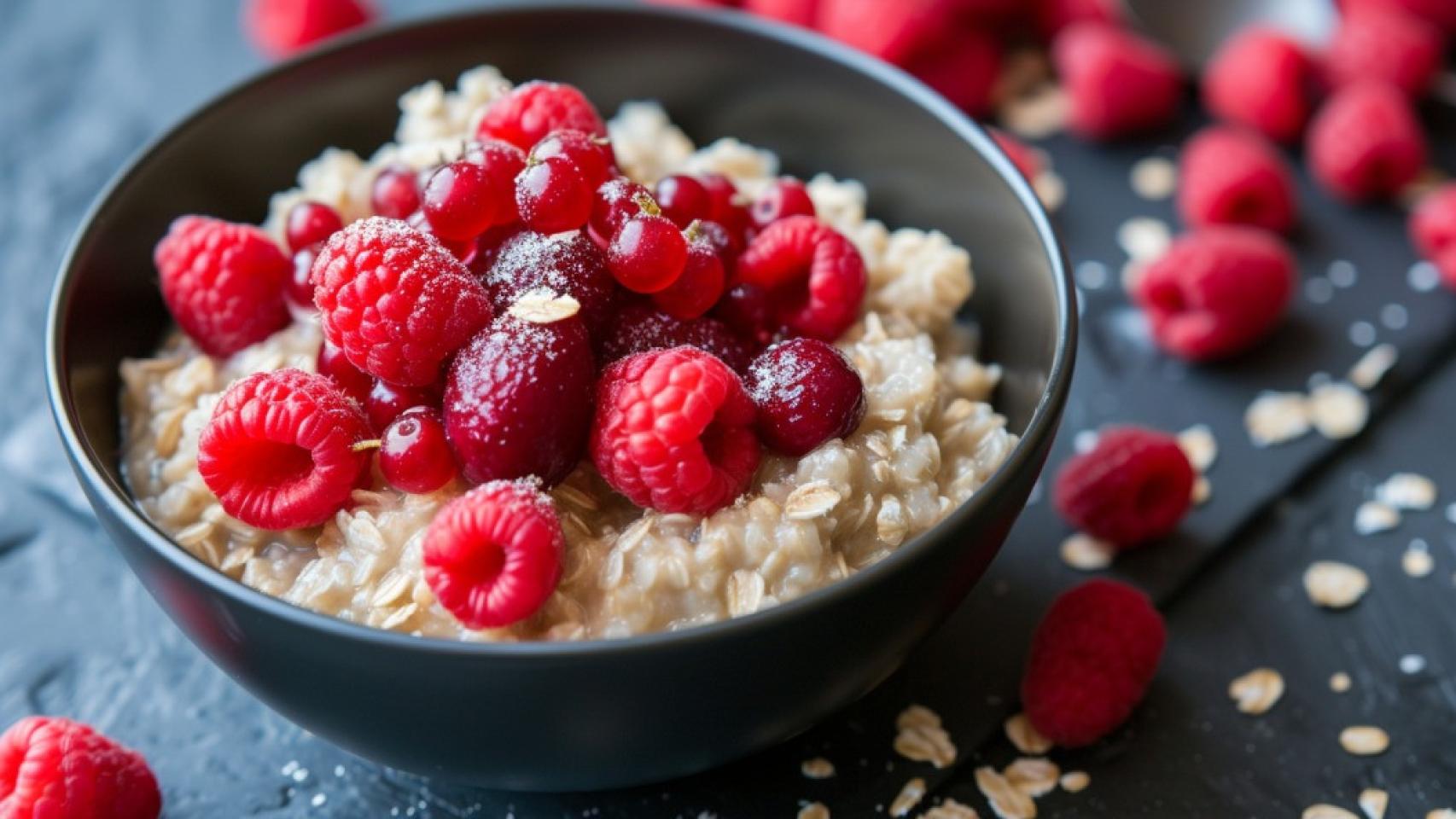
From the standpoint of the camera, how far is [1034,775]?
156cm

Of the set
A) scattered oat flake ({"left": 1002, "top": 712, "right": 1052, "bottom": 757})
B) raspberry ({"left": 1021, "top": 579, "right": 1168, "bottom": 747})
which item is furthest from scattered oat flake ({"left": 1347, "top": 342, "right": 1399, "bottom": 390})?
scattered oat flake ({"left": 1002, "top": 712, "right": 1052, "bottom": 757})

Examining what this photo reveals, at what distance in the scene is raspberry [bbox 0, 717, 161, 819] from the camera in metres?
1.40

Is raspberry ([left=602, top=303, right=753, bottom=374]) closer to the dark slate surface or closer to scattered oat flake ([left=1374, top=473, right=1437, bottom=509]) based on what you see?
the dark slate surface

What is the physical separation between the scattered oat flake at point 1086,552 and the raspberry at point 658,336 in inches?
22.0

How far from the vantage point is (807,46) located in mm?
1823

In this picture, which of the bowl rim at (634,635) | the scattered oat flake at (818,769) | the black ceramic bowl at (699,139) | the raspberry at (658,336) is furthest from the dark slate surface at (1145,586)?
the raspberry at (658,336)

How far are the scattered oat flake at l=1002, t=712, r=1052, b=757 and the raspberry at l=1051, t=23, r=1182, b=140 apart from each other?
1119mm

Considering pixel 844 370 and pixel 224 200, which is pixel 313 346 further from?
pixel 844 370

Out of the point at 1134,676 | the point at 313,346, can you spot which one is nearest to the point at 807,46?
the point at 313,346

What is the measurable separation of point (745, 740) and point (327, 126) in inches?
37.6

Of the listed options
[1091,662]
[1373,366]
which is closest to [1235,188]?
[1373,366]

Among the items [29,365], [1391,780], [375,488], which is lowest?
[1391,780]

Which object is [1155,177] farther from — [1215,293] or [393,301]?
[393,301]

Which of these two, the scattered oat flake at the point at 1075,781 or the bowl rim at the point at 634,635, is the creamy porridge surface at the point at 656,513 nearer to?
the bowl rim at the point at 634,635
